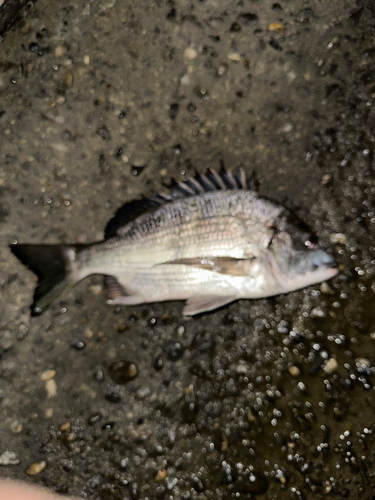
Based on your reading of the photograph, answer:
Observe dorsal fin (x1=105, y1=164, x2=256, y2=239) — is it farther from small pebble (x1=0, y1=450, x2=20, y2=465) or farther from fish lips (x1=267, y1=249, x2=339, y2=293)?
small pebble (x1=0, y1=450, x2=20, y2=465)

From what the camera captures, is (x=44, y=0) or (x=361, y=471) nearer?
(x=361, y=471)

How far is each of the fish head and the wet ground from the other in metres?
0.37

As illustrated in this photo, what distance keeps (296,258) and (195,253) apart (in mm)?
669

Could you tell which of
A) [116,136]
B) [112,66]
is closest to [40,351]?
[116,136]

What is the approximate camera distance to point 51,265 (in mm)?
2551

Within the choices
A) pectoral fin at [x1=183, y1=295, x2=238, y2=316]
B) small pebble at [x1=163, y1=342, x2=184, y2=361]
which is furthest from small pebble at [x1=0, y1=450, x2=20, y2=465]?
pectoral fin at [x1=183, y1=295, x2=238, y2=316]

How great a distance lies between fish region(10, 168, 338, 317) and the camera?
231 cm

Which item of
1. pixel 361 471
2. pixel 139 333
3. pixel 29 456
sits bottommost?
pixel 361 471

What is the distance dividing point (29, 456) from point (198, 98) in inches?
121

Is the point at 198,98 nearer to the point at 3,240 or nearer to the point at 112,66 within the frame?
the point at 112,66

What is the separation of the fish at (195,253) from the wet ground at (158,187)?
24 cm

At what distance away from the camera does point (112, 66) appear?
9.10ft

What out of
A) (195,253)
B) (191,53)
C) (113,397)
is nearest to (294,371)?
(195,253)

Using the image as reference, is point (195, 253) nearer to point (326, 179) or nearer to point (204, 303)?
point (204, 303)
